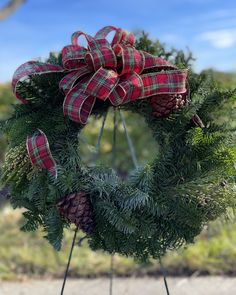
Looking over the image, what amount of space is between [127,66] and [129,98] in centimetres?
14

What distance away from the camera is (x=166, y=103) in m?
2.42

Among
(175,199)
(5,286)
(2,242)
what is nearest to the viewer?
(175,199)

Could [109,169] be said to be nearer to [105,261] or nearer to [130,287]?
[130,287]

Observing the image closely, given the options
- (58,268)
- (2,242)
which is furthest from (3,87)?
(58,268)

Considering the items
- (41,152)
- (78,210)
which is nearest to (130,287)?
(78,210)

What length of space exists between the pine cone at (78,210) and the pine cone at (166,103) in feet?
1.68

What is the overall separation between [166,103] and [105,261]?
241 cm

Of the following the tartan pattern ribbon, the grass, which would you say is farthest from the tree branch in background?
the tartan pattern ribbon

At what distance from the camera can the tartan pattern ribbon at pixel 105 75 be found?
233 cm

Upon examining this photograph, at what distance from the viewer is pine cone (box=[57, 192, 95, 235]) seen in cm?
226

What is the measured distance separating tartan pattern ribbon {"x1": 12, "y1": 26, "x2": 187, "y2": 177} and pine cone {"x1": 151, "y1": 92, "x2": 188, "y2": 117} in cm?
4

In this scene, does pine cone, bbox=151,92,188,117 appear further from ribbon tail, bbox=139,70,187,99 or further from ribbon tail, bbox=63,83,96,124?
ribbon tail, bbox=63,83,96,124

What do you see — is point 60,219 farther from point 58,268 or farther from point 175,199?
point 58,268

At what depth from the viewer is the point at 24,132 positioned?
7.94 feet
